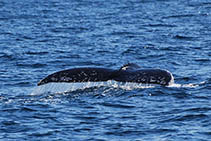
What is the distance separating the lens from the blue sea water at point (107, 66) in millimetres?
13602

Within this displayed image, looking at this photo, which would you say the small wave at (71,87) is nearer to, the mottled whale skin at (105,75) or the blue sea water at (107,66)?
the blue sea water at (107,66)

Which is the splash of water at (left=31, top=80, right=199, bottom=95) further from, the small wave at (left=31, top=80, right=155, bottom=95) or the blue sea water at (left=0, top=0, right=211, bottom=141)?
the blue sea water at (left=0, top=0, right=211, bottom=141)

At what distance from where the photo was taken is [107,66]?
23094mm

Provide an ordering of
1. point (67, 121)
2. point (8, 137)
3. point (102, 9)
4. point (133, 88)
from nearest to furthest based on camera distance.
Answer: point (8, 137)
point (67, 121)
point (133, 88)
point (102, 9)

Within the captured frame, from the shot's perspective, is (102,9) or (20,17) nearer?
(20,17)

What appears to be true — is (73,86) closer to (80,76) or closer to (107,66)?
(80,76)

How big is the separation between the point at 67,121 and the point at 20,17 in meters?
30.3

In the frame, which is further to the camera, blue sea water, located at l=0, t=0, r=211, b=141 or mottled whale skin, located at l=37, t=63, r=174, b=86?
mottled whale skin, located at l=37, t=63, r=174, b=86

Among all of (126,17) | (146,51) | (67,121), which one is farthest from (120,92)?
(126,17)

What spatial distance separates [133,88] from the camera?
682 inches

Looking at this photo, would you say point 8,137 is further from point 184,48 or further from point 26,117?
point 184,48

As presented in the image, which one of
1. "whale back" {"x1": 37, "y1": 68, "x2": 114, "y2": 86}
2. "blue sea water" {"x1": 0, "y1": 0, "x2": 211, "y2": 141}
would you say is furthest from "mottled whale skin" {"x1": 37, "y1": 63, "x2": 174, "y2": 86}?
"blue sea water" {"x1": 0, "y1": 0, "x2": 211, "y2": 141}

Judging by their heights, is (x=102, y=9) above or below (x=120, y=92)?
above

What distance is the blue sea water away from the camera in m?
13.6
